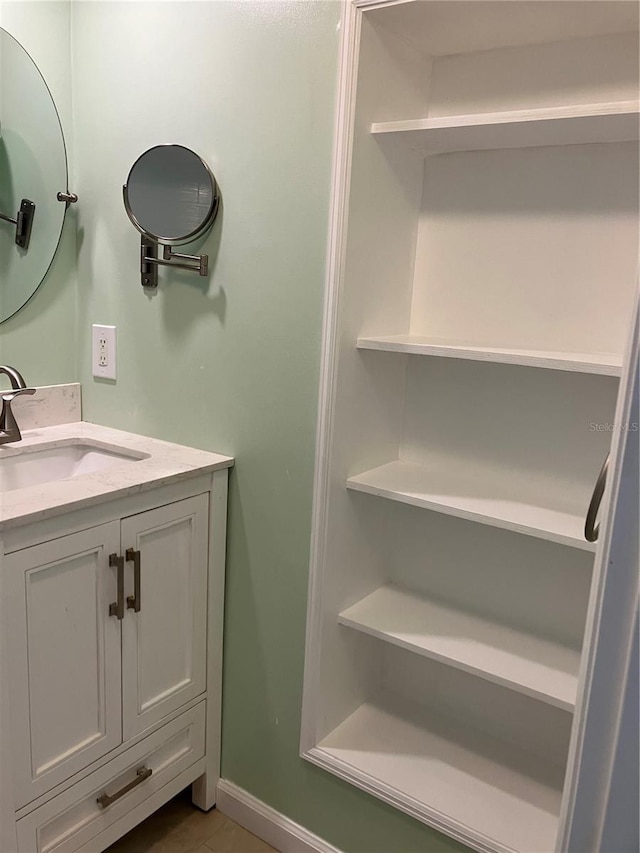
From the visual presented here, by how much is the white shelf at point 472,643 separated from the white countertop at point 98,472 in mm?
506

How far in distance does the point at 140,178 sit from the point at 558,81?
3.10 ft

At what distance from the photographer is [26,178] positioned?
1.67 meters

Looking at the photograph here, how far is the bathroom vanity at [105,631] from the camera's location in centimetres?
122

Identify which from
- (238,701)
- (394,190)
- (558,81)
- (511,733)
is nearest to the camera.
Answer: (558,81)

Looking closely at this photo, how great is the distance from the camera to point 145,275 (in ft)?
5.37

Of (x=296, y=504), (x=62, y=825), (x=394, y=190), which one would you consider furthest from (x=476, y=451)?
(x=62, y=825)

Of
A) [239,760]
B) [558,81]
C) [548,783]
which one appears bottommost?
[239,760]

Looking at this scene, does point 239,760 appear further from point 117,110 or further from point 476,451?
point 117,110

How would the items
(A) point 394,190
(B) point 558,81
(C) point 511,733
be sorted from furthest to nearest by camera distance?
1. (C) point 511,733
2. (A) point 394,190
3. (B) point 558,81

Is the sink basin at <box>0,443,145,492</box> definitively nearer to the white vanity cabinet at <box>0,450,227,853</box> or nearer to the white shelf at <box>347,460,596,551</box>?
the white vanity cabinet at <box>0,450,227,853</box>

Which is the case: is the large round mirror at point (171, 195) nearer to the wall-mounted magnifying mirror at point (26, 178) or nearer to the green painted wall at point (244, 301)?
the green painted wall at point (244, 301)

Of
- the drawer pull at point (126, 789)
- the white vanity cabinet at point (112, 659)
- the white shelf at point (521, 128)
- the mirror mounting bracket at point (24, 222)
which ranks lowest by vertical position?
the drawer pull at point (126, 789)

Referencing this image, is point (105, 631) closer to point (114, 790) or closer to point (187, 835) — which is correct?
point (114, 790)

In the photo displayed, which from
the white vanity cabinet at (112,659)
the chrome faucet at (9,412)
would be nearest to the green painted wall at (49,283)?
the chrome faucet at (9,412)
